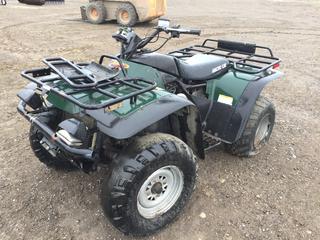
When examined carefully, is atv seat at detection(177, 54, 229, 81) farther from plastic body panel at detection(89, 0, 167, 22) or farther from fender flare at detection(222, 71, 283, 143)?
plastic body panel at detection(89, 0, 167, 22)

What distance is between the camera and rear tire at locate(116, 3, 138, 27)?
41.0ft

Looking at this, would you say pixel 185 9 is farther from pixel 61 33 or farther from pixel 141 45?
pixel 141 45

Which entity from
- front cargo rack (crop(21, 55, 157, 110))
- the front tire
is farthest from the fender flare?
front cargo rack (crop(21, 55, 157, 110))

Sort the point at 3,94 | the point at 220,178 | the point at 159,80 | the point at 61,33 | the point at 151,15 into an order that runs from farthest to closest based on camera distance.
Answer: the point at 151,15 → the point at 61,33 → the point at 3,94 → the point at 220,178 → the point at 159,80

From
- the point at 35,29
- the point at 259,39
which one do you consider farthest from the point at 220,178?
the point at 35,29

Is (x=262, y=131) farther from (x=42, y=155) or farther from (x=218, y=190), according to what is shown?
(x=42, y=155)

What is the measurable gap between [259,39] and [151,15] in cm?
412

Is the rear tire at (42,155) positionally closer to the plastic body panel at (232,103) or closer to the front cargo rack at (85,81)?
the front cargo rack at (85,81)

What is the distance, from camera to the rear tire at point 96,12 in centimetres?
1289

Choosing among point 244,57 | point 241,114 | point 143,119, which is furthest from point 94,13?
point 143,119

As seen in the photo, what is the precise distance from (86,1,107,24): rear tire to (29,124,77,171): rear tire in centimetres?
1043

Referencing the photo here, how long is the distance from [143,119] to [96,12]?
11.6m

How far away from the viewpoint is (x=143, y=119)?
2.45m

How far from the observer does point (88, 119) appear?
2.71m
